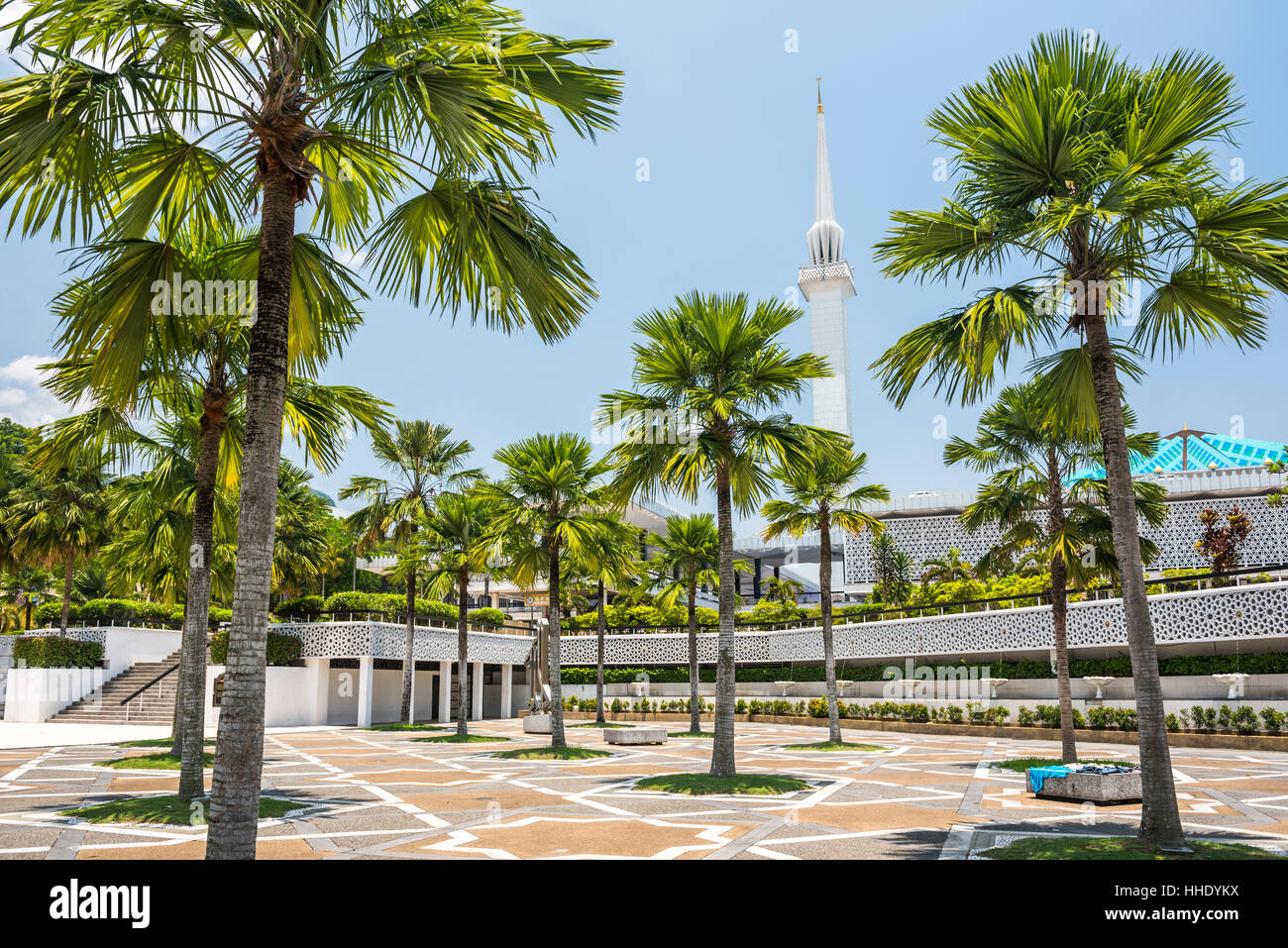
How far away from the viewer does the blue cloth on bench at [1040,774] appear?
43.3 feet

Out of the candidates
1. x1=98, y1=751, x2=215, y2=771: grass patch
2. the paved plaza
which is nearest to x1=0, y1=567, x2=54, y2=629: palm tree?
the paved plaza

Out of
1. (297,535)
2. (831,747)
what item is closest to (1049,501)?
(831,747)

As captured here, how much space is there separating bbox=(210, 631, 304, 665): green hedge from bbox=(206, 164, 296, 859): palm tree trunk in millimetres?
31168

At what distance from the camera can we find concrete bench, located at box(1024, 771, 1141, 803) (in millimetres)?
12758

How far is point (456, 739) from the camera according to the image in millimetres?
28812

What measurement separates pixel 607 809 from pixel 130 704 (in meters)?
28.4

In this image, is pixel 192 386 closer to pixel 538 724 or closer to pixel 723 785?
pixel 723 785

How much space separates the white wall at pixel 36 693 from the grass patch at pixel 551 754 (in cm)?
2148

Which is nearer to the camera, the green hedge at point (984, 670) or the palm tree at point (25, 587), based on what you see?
the green hedge at point (984, 670)

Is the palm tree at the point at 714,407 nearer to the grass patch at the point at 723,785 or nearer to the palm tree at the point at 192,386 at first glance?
the grass patch at the point at 723,785

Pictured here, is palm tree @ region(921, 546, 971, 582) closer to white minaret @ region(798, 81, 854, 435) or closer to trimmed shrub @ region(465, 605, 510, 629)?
trimmed shrub @ region(465, 605, 510, 629)

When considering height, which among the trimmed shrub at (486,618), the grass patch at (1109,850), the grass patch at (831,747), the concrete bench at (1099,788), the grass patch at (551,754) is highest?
the trimmed shrub at (486,618)

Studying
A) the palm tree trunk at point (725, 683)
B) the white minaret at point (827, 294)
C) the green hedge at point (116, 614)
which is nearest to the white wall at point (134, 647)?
the green hedge at point (116, 614)
